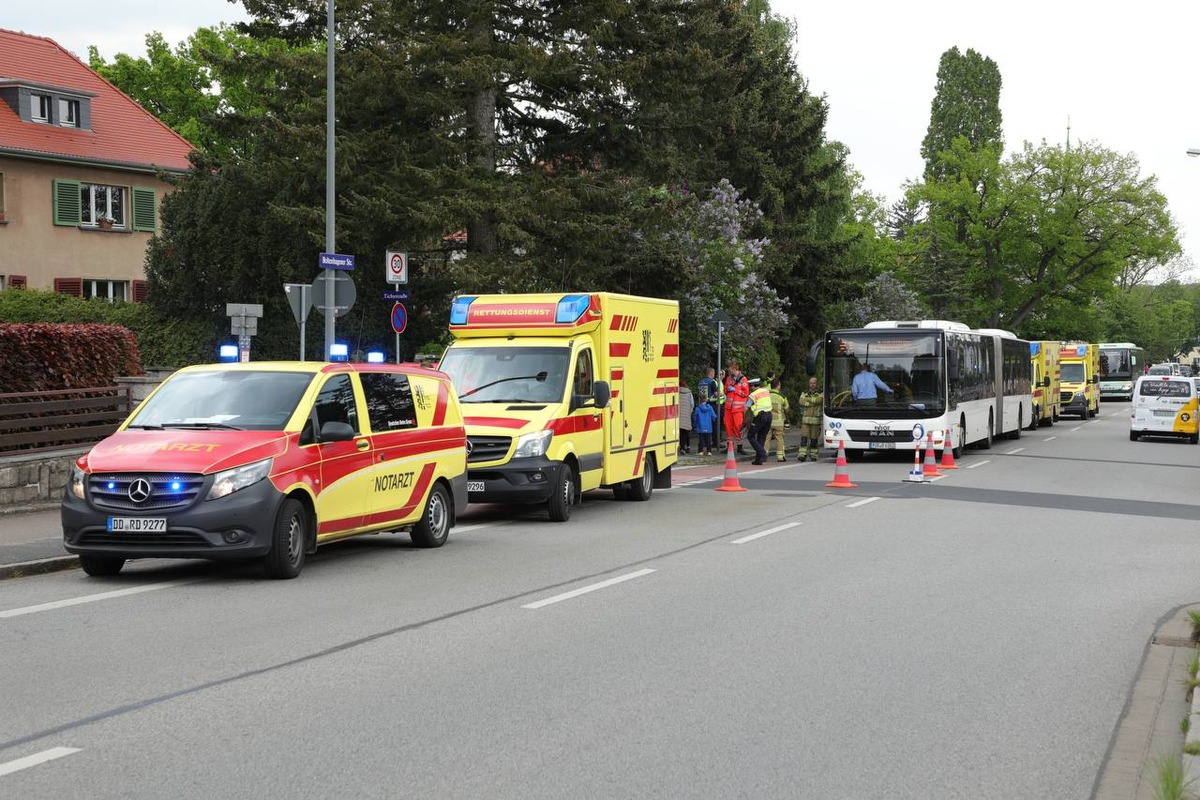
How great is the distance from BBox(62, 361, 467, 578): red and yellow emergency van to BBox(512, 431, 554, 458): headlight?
2410 mm

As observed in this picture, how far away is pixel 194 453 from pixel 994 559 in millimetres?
7263

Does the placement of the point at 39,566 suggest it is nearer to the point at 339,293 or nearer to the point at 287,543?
the point at 287,543

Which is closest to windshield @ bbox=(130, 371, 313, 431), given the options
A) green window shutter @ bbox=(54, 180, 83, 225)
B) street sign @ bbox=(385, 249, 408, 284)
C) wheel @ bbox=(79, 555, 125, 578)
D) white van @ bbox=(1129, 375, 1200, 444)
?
wheel @ bbox=(79, 555, 125, 578)

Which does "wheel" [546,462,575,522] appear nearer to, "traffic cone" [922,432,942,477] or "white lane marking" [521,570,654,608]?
"white lane marking" [521,570,654,608]

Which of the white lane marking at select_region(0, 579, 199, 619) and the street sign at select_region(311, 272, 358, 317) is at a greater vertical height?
the street sign at select_region(311, 272, 358, 317)

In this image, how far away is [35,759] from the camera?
5879mm

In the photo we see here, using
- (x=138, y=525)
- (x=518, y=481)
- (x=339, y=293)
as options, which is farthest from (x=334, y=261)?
(x=138, y=525)

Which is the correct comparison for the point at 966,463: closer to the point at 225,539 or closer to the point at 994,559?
the point at 994,559

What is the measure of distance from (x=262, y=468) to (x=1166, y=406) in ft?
112

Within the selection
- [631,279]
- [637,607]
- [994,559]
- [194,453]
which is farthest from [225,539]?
[631,279]

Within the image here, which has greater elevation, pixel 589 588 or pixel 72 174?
pixel 72 174

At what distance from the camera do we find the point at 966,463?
29641 mm

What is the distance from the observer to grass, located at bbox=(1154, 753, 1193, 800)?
510 centimetres

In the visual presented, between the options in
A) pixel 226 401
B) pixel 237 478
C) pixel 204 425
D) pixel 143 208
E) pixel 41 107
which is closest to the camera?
pixel 237 478
